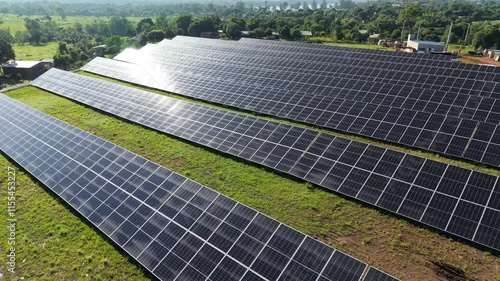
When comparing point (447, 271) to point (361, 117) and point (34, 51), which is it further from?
point (34, 51)

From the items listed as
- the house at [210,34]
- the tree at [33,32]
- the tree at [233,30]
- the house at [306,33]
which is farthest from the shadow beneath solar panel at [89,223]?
the tree at [33,32]

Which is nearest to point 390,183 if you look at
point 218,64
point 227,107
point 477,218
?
point 477,218

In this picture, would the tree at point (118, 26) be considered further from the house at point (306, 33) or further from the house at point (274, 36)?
the house at point (306, 33)

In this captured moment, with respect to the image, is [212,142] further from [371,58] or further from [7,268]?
[371,58]

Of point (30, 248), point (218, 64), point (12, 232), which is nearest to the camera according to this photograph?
point (30, 248)

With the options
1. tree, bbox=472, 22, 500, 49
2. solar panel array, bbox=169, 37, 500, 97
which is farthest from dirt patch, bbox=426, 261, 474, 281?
tree, bbox=472, 22, 500, 49

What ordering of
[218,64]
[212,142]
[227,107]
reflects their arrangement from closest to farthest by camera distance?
[212,142]
[227,107]
[218,64]

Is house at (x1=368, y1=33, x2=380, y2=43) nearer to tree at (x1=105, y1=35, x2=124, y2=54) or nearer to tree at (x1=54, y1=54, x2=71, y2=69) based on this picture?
tree at (x1=105, y1=35, x2=124, y2=54)
